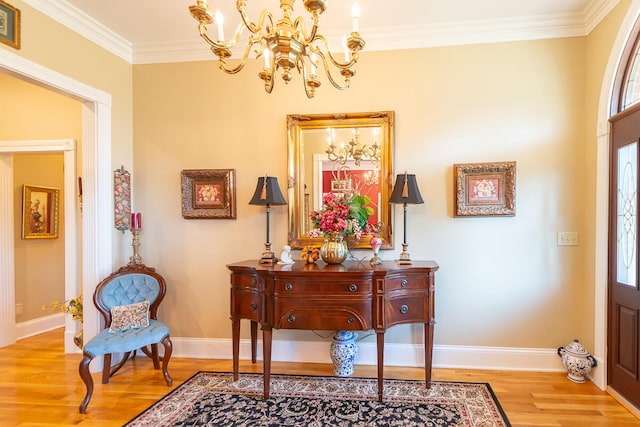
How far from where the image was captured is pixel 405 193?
2.89 metres

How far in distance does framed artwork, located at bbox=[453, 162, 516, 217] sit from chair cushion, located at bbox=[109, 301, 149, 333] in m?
2.79

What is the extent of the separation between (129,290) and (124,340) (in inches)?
22.4

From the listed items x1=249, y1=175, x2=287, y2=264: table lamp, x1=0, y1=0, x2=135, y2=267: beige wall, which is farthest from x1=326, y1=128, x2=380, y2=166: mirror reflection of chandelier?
x1=0, y1=0, x2=135, y2=267: beige wall

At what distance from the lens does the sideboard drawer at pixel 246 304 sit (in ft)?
8.81

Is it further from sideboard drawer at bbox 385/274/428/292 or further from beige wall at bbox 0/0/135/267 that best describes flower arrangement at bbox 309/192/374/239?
beige wall at bbox 0/0/135/267

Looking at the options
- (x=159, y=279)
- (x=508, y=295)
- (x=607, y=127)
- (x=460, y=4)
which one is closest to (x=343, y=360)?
(x=508, y=295)

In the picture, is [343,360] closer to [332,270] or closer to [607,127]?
[332,270]

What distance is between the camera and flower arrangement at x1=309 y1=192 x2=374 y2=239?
9.14 feet

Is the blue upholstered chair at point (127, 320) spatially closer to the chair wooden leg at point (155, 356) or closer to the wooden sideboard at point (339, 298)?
the chair wooden leg at point (155, 356)

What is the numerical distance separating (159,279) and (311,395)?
5.48ft

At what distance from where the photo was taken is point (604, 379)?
2668 millimetres

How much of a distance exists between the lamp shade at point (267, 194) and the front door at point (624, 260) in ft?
8.44

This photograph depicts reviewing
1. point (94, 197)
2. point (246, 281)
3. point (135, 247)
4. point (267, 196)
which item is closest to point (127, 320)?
point (135, 247)

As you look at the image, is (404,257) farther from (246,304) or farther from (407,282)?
(246,304)
